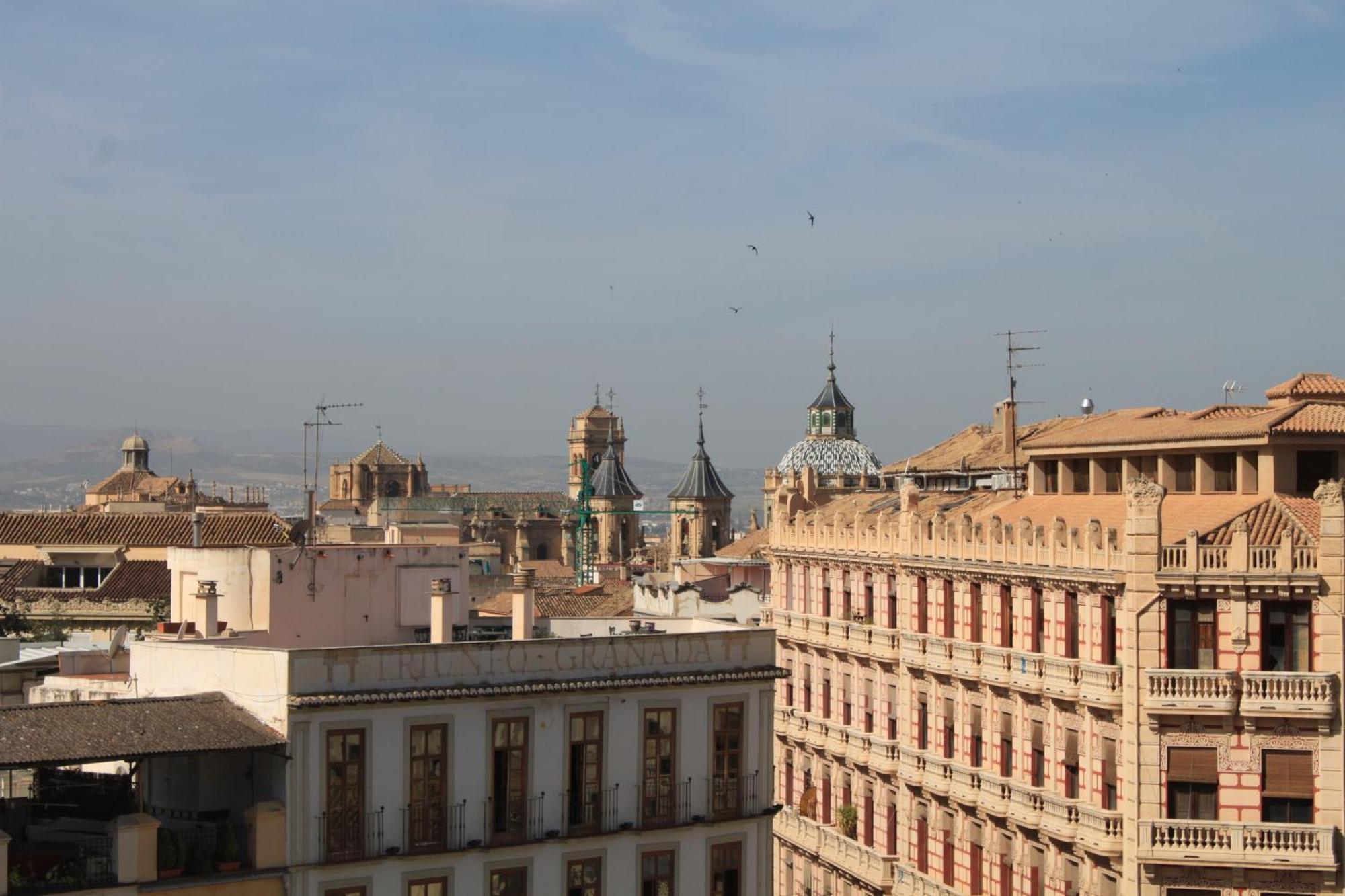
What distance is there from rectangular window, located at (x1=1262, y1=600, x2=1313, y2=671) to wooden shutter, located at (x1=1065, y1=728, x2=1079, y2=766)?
498 cm

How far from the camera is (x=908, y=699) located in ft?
176

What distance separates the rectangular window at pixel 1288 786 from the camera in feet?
133

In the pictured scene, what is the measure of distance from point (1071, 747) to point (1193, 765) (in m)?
3.66

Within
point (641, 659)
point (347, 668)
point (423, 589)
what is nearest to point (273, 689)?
point (347, 668)

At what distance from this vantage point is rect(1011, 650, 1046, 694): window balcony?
45656mm

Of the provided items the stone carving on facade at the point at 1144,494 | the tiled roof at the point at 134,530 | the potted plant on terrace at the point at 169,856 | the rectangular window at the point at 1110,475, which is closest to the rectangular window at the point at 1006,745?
the rectangular window at the point at 1110,475

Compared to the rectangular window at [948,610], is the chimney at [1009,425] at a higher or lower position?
higher

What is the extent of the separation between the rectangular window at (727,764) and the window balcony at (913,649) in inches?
742

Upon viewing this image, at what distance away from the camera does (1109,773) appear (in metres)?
42.8

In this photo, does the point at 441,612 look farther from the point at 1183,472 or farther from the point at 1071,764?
the point at 1183,472

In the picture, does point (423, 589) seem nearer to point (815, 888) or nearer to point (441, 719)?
point (441, 719)

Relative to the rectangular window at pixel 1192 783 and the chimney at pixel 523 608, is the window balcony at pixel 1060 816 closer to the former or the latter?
the rectangular window at pixel 1192 783

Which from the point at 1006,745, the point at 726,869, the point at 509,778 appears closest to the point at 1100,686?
the point at 1006,745

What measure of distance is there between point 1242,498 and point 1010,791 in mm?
8707
